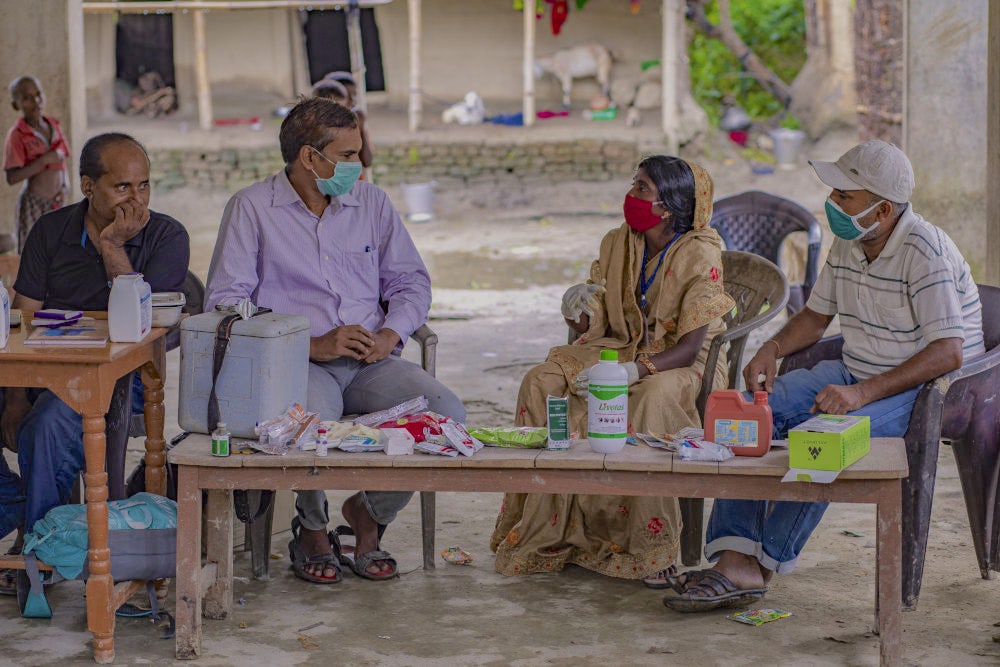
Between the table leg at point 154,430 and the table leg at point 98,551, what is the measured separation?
0.40 metres

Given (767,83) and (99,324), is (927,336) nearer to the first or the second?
(99,324)

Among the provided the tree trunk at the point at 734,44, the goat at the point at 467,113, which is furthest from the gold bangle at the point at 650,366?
the tree trunk at the point at 734,44

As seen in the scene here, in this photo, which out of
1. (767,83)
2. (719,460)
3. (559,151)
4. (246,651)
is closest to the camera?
(719,460)

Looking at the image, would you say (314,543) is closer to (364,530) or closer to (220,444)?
(364,530)

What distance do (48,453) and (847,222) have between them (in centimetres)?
266

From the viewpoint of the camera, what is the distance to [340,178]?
460cm

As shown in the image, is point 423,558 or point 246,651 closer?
point 246,651

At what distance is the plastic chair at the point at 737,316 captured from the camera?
15.4ft

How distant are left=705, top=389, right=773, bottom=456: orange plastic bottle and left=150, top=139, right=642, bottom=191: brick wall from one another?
517 inches

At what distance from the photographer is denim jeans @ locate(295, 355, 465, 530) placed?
4.56 meters

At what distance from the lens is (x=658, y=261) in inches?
190

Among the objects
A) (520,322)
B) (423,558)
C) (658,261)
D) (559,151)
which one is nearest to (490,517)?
(423,558)

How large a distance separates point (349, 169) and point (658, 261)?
115cm

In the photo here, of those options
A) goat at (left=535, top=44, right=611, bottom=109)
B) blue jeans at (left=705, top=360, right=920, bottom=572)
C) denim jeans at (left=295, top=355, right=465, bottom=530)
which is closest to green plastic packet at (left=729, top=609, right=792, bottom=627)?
blue jeans at (left=705, top=360, right=920, bottom=572)
